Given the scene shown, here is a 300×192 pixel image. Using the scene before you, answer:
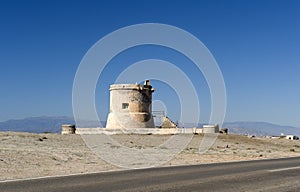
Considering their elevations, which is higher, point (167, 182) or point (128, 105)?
point (128, 105)

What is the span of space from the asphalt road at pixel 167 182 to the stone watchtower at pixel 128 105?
114ft

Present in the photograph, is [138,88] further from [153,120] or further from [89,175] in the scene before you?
[89,175]

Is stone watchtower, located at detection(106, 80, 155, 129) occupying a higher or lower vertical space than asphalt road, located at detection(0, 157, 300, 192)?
higher

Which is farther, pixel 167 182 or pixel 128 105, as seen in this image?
pixel 128 105

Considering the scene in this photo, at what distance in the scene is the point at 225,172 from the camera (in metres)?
15.5

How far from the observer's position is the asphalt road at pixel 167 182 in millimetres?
11227

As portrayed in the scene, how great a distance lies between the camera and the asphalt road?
442 inches

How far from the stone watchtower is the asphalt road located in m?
34.9

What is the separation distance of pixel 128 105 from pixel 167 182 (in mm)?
38029

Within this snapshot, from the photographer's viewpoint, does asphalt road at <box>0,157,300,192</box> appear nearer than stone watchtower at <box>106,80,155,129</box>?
Yes

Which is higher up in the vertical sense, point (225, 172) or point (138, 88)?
point (138, 88)

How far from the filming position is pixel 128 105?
5038cm

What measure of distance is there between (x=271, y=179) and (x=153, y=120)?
137ft

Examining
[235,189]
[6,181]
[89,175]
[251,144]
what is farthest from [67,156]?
[251,144]
